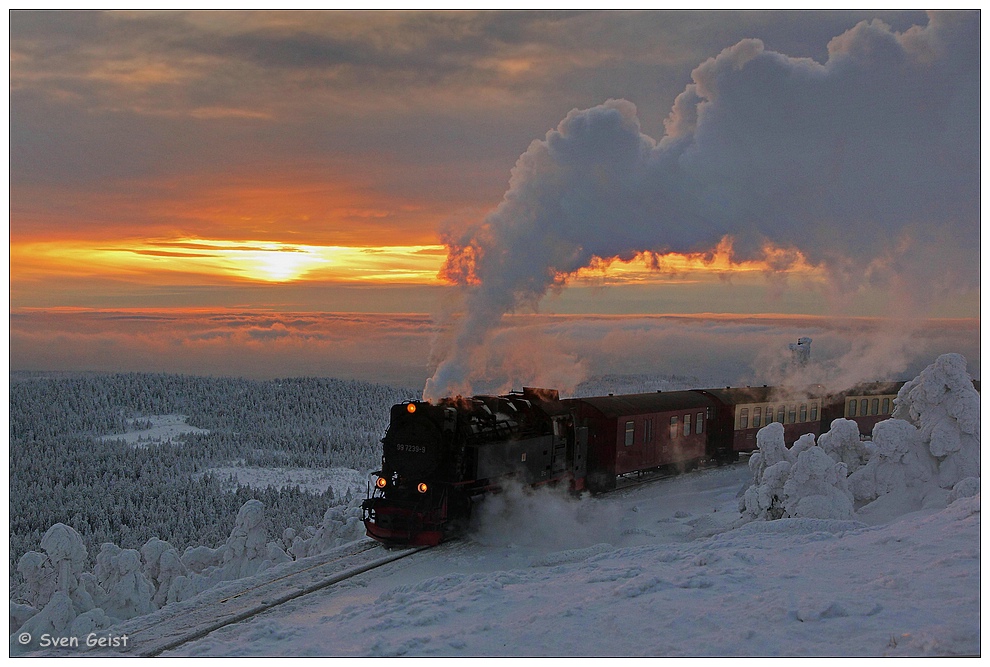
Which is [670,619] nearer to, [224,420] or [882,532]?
[882,532]

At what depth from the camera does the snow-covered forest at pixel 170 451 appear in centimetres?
4881

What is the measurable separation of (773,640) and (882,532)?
513 cm

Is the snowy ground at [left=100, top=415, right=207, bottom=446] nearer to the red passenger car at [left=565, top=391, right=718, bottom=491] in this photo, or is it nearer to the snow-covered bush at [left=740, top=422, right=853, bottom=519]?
the red passenger car at [left=565, top=391, right=718, bottom=491]

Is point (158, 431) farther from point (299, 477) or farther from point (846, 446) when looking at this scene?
point (846, 446)

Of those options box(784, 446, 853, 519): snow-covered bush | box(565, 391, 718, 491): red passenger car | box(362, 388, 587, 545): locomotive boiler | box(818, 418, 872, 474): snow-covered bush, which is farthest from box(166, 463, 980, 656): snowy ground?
box(565, 391, 718, 491): red passenger car

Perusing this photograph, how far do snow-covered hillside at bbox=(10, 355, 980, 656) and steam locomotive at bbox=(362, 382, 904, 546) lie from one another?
25.3 inches

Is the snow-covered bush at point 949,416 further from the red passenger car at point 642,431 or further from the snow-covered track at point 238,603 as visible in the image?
the snow-covered track at point 238,603

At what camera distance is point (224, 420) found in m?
93.8

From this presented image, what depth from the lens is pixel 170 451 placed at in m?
78.2

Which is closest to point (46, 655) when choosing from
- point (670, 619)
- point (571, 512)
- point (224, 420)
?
point (670, 619)

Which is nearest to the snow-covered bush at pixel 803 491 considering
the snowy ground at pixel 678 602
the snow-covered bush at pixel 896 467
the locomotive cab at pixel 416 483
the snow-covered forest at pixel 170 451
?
the snow-covered bush at pixel 896 467

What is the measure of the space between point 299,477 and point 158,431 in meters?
31.5

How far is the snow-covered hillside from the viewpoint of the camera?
32.7 feet

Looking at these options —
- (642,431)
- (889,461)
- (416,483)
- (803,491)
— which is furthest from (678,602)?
(642,431)
